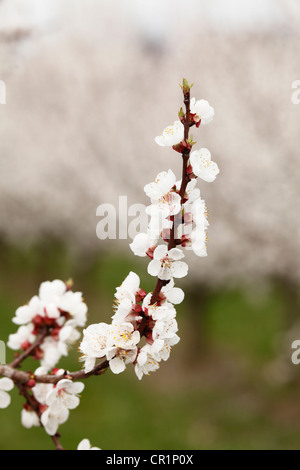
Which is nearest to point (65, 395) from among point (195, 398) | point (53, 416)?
point (53, 416)

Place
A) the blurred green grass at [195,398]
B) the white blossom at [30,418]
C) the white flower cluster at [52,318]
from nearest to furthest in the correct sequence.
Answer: the white blossom at [30,418] < the white flower cluster at [52,318] < the blurred green grass at [195,398]

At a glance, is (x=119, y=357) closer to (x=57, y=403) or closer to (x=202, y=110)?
(x=57, y=403)

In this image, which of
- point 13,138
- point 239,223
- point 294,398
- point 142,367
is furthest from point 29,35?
point 13,138

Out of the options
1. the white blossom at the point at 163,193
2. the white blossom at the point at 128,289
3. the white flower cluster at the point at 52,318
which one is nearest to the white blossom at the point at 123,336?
the white blossom at the point at 128,289

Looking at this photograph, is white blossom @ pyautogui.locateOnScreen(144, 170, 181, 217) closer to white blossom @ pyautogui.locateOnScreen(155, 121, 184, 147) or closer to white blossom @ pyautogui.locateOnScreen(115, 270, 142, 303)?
white blossom @ pyautogui.locateOnScreen(155, 121, 184, 147)

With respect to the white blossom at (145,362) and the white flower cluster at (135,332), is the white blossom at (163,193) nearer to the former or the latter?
the white flower cluster at (135,332)
